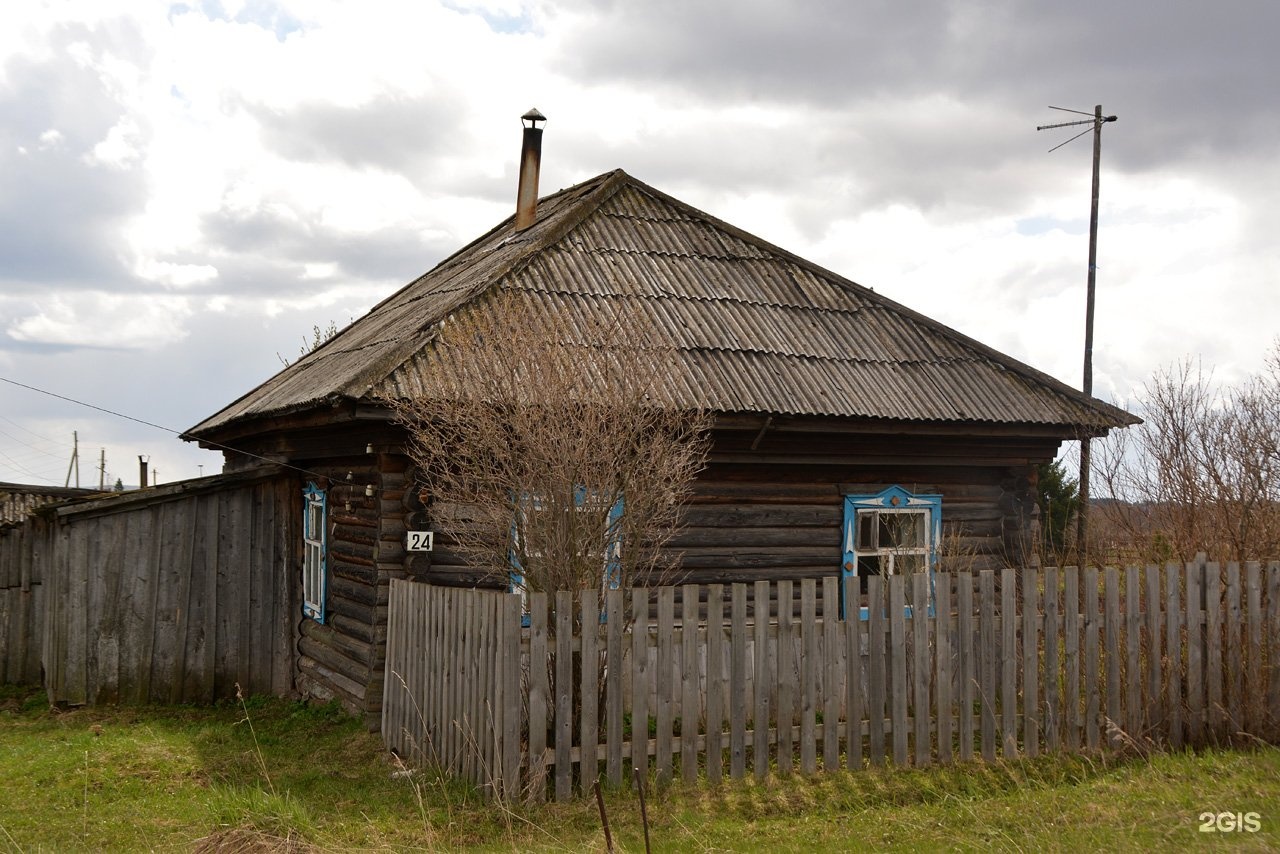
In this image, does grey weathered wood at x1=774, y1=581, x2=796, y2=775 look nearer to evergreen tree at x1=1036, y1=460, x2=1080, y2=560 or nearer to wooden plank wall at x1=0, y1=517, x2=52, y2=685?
wooden plank wall at x1=0, y1=517, x2=52, y2=685

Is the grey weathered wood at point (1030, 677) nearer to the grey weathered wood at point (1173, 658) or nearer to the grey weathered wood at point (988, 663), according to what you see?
the grey weathered wood at point (988, 663)

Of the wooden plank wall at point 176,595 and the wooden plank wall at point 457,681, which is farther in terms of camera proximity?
the wooden plank wall at point 176,595

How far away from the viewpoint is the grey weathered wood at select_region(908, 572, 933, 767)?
7355 millimetres

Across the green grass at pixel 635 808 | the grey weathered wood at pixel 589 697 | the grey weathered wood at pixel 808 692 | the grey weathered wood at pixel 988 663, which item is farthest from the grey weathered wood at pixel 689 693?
the grey weathered wood at pixel 988 663

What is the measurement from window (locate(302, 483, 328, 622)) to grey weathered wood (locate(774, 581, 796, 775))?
17.5 feet

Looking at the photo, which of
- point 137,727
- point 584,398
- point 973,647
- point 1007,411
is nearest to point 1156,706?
point 973,647

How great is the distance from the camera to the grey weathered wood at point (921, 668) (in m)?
7.36

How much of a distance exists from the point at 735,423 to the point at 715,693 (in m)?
3.16

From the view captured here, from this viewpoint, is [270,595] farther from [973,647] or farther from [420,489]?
[973,647]

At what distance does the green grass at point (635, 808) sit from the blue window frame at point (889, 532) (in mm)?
3301

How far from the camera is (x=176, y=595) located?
36.1 feet

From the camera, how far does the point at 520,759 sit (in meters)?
6.53

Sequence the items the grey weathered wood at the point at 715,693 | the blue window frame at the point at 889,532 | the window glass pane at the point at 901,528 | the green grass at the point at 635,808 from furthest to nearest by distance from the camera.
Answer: the window glass pane at the point at 901,528, the blue window frame at the point at 889,532, the grey weathered wood at the point at 715,693, the green grass at the point at 635,808

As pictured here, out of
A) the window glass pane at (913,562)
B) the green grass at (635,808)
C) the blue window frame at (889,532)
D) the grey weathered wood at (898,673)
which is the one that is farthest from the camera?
the window glass pane at (913,562)
